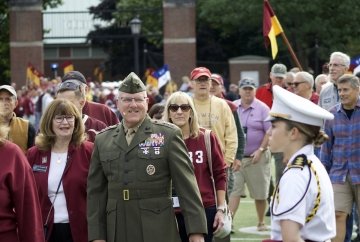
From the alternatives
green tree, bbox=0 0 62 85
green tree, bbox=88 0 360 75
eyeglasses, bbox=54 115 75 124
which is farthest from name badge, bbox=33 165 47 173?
green tree, bbox=0 0 62 85

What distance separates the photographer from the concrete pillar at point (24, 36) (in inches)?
1757

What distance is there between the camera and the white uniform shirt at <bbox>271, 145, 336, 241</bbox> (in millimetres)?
5070

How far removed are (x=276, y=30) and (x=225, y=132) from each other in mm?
7322

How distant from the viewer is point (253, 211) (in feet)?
50.2

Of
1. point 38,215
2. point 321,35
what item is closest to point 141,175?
point 38,215

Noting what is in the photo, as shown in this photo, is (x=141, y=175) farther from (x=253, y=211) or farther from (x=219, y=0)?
(x=219, y=0)

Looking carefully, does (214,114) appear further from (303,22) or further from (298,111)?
(303,22)

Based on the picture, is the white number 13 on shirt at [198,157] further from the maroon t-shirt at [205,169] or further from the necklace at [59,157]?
the necklace at [59,157]

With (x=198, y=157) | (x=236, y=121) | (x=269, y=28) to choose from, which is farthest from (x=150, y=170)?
(x=269, y=28)

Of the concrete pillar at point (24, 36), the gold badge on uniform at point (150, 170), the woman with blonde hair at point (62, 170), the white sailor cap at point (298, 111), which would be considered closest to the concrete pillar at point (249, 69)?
the concrete pillar at point (24, 36)

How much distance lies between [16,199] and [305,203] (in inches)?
83.5

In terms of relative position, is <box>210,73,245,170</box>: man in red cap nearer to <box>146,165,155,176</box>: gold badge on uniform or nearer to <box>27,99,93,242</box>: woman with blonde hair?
<box>27,99,93,242</box>: woman with blonde hair

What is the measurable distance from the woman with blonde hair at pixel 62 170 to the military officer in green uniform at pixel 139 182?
453 millimetres

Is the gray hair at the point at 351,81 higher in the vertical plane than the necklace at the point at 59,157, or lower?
higher
